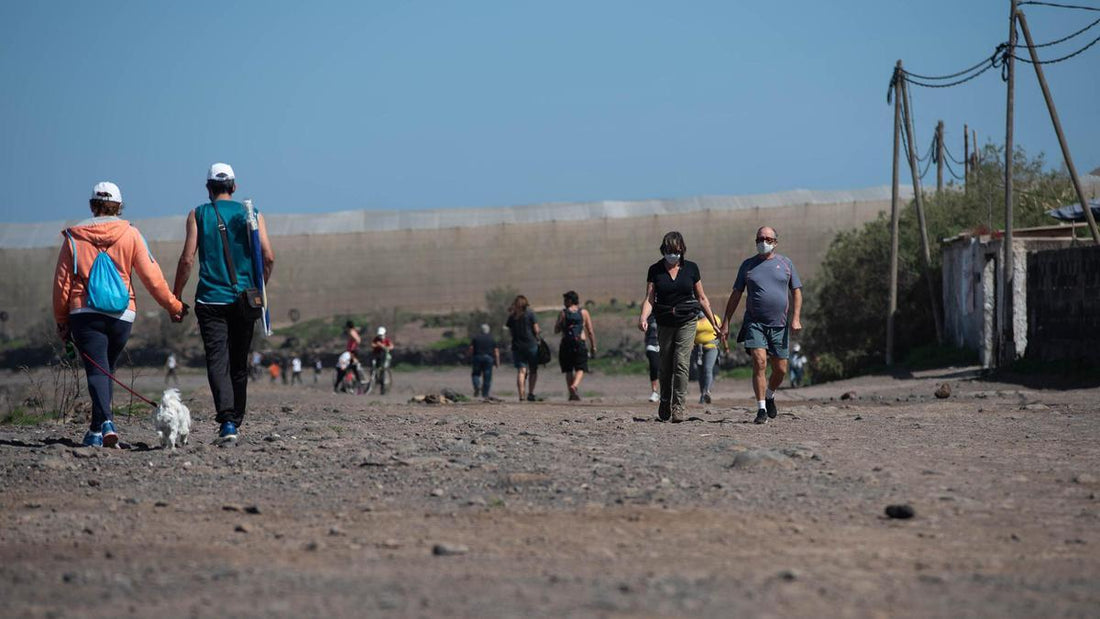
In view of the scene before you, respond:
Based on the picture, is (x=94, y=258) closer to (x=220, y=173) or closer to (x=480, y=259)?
(x=220, y=173)

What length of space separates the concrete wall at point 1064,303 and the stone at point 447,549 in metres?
16.7

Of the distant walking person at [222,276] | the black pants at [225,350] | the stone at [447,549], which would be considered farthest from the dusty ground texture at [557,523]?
the distant walking person at [222,276]

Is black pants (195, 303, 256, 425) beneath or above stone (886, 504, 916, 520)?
above

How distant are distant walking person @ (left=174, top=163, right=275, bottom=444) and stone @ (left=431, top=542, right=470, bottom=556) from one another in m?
4.38

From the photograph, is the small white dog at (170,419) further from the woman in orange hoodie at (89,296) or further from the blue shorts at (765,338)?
the blue shorts at (765,338)

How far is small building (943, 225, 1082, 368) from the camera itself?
24.0m

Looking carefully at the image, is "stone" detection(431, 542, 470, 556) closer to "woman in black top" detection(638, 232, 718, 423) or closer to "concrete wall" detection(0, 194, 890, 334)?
"woman in black top" detection(638, 232, 718, 423)

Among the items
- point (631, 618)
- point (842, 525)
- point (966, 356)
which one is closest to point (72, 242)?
point (842, 525)

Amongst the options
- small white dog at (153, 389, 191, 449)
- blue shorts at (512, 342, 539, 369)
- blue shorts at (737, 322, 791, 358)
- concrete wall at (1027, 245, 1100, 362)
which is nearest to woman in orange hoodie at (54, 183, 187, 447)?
small white dog at (153, 389, 191, 449)

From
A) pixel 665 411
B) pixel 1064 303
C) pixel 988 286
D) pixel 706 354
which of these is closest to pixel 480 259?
pixel 988 286

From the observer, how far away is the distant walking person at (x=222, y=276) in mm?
9961

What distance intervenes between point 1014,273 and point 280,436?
1656 centimetres

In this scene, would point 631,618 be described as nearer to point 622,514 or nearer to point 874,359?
point 622,514

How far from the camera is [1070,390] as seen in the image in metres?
18.7
